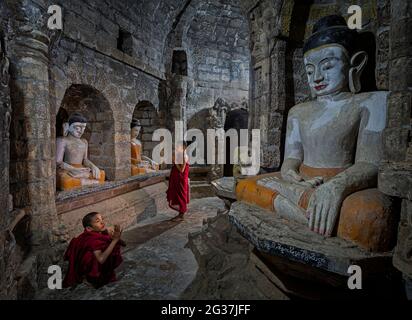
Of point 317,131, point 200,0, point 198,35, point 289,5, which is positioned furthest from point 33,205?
point 198,35

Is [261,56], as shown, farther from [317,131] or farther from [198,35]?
[198,35]

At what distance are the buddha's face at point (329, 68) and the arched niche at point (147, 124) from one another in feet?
17.8

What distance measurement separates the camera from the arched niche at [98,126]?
5051mm

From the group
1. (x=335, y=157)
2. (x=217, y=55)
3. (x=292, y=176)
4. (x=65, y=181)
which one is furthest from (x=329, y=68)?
(x=217, y=55)

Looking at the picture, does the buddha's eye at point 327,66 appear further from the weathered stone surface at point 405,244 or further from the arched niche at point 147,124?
the arched niche at point 147,124

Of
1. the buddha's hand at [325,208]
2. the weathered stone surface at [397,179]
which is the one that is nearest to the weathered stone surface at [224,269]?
the buddha's hand at [325,208]

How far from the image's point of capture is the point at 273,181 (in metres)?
2.04

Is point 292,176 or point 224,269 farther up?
point 292,176

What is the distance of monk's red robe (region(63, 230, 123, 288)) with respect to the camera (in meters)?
2.69

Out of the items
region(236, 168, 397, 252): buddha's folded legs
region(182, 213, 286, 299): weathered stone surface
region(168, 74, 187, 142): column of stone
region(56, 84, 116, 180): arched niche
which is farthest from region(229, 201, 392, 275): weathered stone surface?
region(168, 74, 187, 142): column of stone

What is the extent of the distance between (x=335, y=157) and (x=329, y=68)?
2.28 feet

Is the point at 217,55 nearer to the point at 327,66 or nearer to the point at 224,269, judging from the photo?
the point at 327,66

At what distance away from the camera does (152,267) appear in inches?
Result: 126
